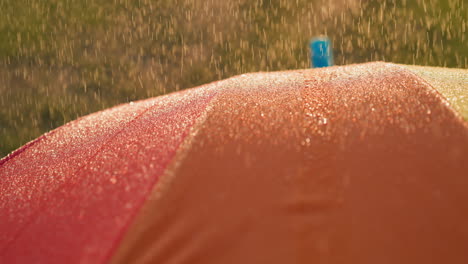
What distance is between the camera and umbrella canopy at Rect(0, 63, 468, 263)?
707 mm

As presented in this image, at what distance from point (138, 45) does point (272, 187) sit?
12.8 ft

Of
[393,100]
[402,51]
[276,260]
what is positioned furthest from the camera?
[402,51]

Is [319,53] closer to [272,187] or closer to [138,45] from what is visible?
[272,187]

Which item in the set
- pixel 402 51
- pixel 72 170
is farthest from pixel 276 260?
pixel 402 51

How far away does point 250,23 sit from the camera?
4402 millimetres

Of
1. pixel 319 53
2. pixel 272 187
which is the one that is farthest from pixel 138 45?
pixel 272 187

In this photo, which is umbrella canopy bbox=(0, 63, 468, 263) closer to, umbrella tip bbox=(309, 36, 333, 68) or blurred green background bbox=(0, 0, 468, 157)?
umbrella tip bbox=(309, 36, 333, 68)

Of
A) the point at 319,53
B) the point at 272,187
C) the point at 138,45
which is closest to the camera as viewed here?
the point at 272,187

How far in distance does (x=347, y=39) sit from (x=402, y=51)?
484mm

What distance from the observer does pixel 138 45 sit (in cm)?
446

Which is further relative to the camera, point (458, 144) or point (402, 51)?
point (402, 51)

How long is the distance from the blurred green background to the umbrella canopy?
10.7 ft

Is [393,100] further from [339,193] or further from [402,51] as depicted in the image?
[402,51]

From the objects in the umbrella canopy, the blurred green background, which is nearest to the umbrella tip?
the umbrella canopy
